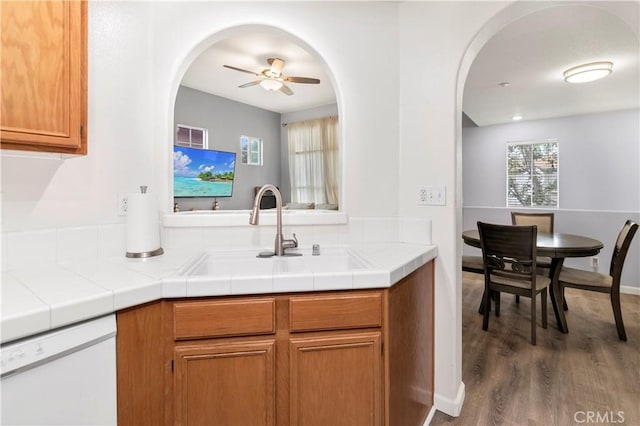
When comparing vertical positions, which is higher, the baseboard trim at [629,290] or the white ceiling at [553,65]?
the white ceiling at [553,65]

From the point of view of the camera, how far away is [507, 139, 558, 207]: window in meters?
4.80

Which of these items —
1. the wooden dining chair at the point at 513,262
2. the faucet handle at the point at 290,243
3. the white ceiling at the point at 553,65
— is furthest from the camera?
the wooden dining chair at the point at 513,262

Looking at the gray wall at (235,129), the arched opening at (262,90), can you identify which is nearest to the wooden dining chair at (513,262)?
the arched opening at (262,90)

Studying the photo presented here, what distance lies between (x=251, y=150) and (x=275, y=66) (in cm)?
266

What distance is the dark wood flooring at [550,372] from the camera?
1.77 metres

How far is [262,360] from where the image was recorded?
1.14m

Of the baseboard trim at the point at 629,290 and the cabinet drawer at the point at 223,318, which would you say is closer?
the cabinet drawer at the point at 223,318

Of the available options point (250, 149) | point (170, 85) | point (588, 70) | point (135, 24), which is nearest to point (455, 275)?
point (170, 85)

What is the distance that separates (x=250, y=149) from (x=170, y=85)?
4551 millimetres

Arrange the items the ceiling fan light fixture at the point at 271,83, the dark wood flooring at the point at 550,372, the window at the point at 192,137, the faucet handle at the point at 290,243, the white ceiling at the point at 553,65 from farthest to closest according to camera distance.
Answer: the window at the point at 192,137, the ceiling fan light fixture at the point at 271,83, the white ceiling at the point at 553,65, the dark wood flooring at the point at 550,372, the faucet handle at the point at 290,243

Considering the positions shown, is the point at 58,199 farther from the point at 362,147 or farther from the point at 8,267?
the point at 362,147

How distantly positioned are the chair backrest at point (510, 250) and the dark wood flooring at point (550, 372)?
52 cm

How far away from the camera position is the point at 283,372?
117 cm

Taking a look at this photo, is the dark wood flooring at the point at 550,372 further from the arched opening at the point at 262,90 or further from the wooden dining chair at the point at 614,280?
the arched opening at the point at 262,90
